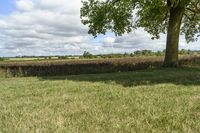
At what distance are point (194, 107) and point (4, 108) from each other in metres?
5.95

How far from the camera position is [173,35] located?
111 ft

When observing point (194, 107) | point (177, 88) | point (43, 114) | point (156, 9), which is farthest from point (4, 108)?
point (156, 9)

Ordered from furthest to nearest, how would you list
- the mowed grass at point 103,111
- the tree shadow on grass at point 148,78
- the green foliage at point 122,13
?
the green foliage at point 122,13 → the tree shadow on grass at point 148,78 → the mowed grass at point 103,111

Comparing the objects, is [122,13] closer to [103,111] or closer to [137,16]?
[137,16]

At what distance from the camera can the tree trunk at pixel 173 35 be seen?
33.6 m

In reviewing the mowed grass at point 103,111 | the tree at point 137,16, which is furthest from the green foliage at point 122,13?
the mowed grass at point 103,111

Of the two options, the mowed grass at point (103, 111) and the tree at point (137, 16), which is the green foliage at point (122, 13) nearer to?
Result: the tree at point (137, 16)

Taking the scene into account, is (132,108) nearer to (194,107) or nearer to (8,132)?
(194,107)

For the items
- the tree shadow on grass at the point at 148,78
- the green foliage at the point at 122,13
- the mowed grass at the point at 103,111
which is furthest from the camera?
the green foliage at the point at 122,13

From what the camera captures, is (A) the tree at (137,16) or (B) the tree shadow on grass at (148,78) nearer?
(B) the tree shadow on grass at (148,78)

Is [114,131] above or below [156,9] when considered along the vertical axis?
below

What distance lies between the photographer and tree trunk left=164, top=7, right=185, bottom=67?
1323 inches

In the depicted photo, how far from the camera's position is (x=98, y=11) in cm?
3419

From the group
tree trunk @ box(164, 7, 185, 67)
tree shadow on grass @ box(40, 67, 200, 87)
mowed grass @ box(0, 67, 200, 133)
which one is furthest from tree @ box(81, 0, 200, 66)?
mowed grass @ box(0, 67, 200, 133)
